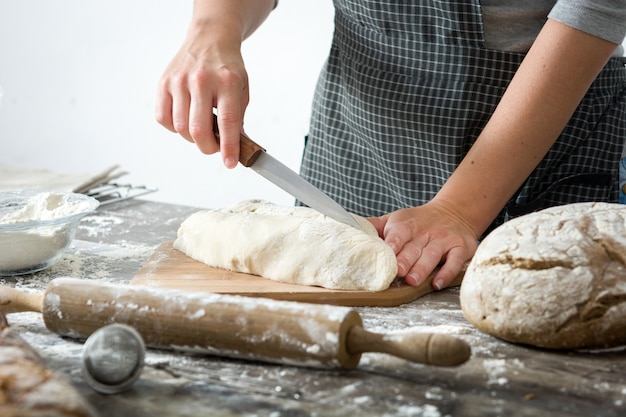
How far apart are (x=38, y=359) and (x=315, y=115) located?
1244 millimetres

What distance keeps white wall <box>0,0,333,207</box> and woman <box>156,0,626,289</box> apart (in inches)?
73.4

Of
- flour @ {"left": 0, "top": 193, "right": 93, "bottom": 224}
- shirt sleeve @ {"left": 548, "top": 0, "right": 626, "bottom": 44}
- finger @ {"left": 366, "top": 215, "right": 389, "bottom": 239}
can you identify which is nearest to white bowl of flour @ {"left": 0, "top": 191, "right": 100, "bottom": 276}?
flour @ {"left": 0, "top": 193, "right": 93, "bottom": 224}

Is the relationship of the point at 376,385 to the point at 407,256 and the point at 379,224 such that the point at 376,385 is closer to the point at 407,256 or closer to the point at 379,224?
the point at 407,256

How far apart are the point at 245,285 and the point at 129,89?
3.38 metres

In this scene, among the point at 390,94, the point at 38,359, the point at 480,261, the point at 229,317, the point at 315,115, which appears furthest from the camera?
the point at 315,115

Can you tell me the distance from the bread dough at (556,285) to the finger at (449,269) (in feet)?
0.79

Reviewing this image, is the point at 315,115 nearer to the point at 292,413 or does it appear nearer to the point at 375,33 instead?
the point at 375,33

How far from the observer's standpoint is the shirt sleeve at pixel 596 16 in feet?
4.51

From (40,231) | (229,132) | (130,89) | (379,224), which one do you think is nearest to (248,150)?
(229,132)

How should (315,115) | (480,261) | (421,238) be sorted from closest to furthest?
(480,261) → (421,238) → (315,115)

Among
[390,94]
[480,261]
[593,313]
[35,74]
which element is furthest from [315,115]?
[35,74]

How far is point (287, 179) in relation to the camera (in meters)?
1.42

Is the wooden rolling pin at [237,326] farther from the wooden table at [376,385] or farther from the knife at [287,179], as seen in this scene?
the knife at [287,179]

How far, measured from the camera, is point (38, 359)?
0.88 m
